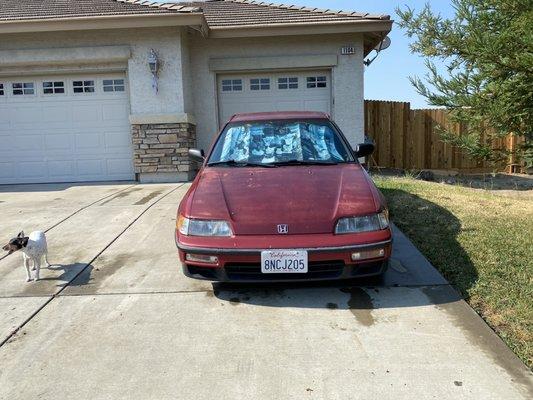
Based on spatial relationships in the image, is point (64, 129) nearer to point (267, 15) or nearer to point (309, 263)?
point (267, 15)

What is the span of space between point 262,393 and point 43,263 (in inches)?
132

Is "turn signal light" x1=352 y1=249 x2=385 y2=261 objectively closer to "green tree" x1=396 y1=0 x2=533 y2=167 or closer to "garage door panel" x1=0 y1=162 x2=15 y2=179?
"green tree" x1=396 y1=0 x2=533 y2=167

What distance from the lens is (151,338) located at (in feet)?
11.2

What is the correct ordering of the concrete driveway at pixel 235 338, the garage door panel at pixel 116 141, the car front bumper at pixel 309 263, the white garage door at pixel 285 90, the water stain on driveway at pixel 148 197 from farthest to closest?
the white garage door at pixel 285 90, the garage door panel at pixel 116 141, the water stain on driveway at pixel 148 197, the car front bumper at pixel 309 263, the concrete driveway at pixel 235 338

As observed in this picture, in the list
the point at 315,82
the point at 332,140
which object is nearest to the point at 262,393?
the point at 332,140

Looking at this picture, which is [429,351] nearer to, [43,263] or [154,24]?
[43,263]

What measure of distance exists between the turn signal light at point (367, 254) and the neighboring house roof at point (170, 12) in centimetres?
771

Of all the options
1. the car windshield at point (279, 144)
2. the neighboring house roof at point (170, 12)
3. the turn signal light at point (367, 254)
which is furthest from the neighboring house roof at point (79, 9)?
the turn signal light at point (367, 254)

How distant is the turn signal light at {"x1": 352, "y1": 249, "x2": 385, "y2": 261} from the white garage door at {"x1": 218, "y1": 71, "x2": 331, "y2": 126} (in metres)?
8.08

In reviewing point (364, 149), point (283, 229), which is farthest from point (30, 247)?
point (364, 149)

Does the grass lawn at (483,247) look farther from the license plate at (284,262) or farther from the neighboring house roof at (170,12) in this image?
the neighboring house roof at (170,12)

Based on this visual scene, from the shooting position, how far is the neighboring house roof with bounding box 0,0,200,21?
33.2 feet

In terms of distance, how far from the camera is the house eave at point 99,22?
32.3 feet

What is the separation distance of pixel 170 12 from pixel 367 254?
26.2 ft
